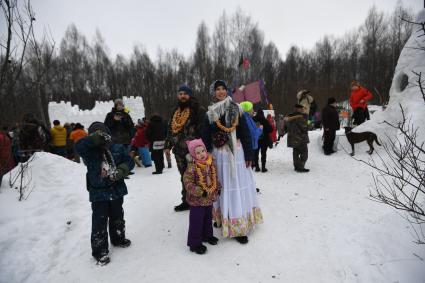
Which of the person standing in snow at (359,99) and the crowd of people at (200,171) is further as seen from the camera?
the person standing in snow at (359,99)

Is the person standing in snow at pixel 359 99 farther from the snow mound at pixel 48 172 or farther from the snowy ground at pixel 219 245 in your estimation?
the snow mound at pixel 48 172

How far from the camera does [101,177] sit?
9.96 feet

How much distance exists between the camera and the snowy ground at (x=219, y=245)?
283cm

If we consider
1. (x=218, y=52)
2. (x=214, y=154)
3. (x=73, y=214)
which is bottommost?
(x=73, y=214)

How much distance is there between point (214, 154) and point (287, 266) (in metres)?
1.65

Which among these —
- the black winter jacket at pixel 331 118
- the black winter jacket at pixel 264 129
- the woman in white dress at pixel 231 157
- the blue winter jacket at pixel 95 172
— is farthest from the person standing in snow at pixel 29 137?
the black winter jacket at pixel 331 118

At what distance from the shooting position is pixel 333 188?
547 cm

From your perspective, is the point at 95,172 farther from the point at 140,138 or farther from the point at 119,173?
the point at 140,138

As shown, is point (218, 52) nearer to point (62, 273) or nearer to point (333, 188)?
point (333, 188)

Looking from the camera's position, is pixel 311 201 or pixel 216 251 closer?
pixel 216 251

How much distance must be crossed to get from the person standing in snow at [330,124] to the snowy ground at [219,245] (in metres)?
3.28

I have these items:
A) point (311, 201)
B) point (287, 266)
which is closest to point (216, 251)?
point (287, 266)

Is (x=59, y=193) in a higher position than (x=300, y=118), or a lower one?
lower

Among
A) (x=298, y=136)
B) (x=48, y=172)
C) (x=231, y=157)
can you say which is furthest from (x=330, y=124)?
(x=48, y=172)
